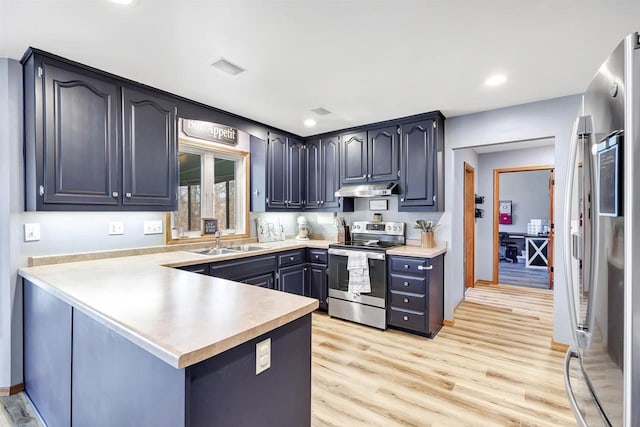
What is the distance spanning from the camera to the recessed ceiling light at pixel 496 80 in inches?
96.0

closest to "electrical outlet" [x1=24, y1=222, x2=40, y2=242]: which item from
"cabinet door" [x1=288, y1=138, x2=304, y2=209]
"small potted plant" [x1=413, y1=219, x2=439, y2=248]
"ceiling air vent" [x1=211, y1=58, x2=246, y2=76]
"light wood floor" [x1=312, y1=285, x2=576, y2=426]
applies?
"ceiling air vent" [x1=211, y1=58, x2=246, y2=76]

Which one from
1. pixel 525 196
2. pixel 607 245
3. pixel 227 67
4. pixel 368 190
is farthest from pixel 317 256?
pixel 525 196

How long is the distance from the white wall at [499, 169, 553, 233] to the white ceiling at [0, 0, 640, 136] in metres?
5.97

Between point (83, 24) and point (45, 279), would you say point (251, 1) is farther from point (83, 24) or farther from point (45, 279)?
point (45, 279)

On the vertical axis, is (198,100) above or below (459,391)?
above

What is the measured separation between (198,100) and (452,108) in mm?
2623

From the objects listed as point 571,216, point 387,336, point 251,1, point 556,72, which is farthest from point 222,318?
point 556,72

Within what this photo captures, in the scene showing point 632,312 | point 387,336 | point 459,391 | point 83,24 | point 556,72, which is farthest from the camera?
point 387,336

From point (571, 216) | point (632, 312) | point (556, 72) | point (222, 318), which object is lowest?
point (222, 318)

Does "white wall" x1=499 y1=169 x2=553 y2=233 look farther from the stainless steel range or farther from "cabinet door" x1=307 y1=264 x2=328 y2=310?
"cabinet door" x1=307 y1=264 x2=328 y2=310

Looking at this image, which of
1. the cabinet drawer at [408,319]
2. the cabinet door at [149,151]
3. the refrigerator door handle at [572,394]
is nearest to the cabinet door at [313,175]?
the cabinet drawer at [408,319]

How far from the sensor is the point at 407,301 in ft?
10.5

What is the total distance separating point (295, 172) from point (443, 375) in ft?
9.84

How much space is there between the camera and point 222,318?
3.75ft
